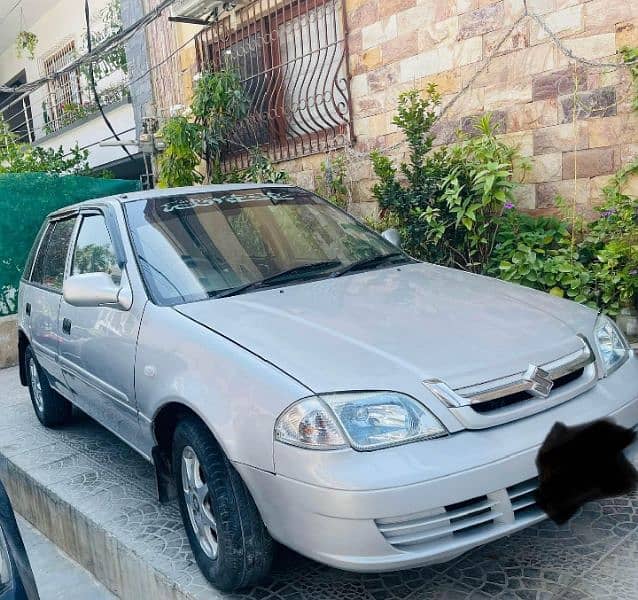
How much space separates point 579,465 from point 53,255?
356 cm

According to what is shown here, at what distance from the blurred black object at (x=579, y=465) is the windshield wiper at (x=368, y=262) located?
1363 mm

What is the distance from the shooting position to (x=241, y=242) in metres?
3.34

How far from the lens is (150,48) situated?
30.0 feet

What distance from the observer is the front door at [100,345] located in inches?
118

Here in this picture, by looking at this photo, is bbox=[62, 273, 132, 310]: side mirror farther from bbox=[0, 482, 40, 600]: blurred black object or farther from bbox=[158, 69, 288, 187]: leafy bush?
bbox=[158, 69, 288, 187]: leafy bush

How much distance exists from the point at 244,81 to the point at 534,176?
4.03 metres

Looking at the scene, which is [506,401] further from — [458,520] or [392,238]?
[392,238]

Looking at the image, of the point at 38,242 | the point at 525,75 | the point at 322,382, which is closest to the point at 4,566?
the point at 322,382

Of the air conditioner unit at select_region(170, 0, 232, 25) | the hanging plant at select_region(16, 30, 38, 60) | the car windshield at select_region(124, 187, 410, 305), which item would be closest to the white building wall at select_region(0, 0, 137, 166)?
the hanging plant at select_region(16, 30, 38, 60)

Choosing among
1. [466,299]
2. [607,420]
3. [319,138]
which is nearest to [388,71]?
[319,138]

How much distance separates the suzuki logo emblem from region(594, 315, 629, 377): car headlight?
1.39 ft

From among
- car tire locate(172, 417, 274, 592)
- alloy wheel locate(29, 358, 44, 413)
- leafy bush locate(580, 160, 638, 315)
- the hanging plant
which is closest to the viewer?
car tire locate(172, 417, 274, 592)

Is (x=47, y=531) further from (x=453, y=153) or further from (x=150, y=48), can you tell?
(x=150, y=48)

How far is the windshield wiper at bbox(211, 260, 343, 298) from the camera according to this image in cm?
293
